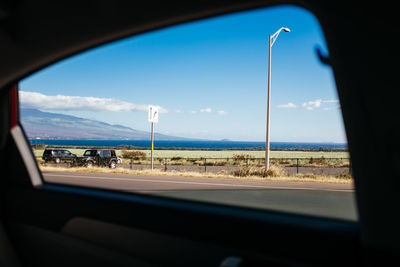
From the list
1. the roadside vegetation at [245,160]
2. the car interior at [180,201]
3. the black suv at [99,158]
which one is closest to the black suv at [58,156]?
the roadside vegetation at [245,160]

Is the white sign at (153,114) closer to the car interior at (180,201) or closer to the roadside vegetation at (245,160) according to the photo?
the roadside vegetation at (245,160)

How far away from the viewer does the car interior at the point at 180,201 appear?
49.0 inches

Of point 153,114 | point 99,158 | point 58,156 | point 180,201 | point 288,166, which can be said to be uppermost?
point 153,114

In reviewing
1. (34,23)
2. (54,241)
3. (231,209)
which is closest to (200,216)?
(231,209)

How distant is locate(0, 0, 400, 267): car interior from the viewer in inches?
49.0

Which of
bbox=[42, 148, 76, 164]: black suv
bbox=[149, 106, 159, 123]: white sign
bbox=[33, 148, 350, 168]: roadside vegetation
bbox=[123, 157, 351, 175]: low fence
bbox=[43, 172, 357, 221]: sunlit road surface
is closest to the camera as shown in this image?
bbox=[43, 172, 357, 221]: sunlit road surface

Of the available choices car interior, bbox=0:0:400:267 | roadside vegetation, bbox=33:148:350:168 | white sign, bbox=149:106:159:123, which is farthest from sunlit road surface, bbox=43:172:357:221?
white sign, bbox=149:106:159:123

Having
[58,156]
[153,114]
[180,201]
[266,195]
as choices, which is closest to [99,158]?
[58,156]

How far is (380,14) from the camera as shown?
1210 mm

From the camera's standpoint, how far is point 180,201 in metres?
2.15

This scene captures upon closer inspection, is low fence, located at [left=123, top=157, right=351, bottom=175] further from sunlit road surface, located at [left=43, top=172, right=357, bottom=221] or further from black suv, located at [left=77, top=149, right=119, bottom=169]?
sunlit road surface, located at [left=43, top=172, right=357, bottom=221]

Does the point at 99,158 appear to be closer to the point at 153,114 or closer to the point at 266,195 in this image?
the point at 153,114

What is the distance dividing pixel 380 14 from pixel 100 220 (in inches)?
80.6

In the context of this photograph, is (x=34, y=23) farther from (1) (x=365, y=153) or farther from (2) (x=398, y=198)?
(2) (x=398, y=198)
